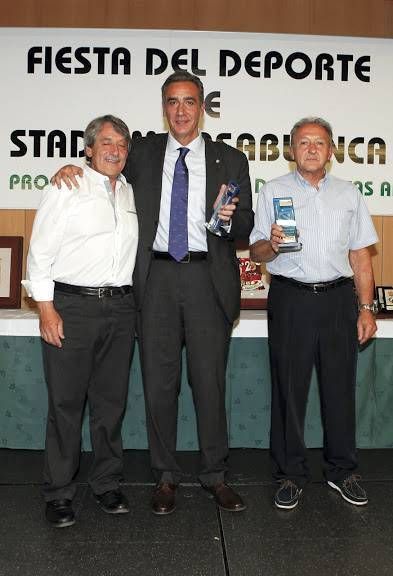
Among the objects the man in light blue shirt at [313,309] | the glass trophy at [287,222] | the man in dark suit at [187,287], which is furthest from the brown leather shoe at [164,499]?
the glass trophy at [287,222]

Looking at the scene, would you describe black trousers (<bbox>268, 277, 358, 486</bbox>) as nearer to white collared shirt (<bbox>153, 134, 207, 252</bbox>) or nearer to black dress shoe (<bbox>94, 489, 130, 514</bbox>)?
white collared shirt (<bbox>153, 134, 207, 252</bbox>)

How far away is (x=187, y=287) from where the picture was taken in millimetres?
2520

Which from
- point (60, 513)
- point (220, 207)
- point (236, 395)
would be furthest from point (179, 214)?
point (60, 513)

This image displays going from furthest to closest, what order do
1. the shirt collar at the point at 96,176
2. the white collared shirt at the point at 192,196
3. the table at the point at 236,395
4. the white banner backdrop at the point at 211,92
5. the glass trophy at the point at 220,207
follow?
1. the white banner backdrop at the point at 211,92
2. the table at the point at 236,395
3. the white collared shirt at the point at 192,196
4. the shirt collar at the point at 96,176
5. the glass trophy at the point at 220,207

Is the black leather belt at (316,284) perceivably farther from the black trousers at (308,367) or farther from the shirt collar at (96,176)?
the shirt collar at (96,176)

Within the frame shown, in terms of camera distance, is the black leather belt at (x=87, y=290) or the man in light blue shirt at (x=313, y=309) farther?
the man in light blue shirt at (x=313, y=309)

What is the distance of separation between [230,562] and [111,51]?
117 inches

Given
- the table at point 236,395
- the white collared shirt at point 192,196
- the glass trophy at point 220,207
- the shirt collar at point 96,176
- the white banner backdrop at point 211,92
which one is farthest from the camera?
the white banner backdrop at point 211,92

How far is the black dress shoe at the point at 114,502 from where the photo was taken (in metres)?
2.49

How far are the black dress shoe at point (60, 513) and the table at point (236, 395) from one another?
31.4 inches

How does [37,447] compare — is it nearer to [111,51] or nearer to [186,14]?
[111,51]

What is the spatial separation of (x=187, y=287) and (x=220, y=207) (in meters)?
0.39

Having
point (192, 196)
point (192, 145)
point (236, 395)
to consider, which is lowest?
point (236, 395)

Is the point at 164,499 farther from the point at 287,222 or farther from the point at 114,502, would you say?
the point at 287,222
